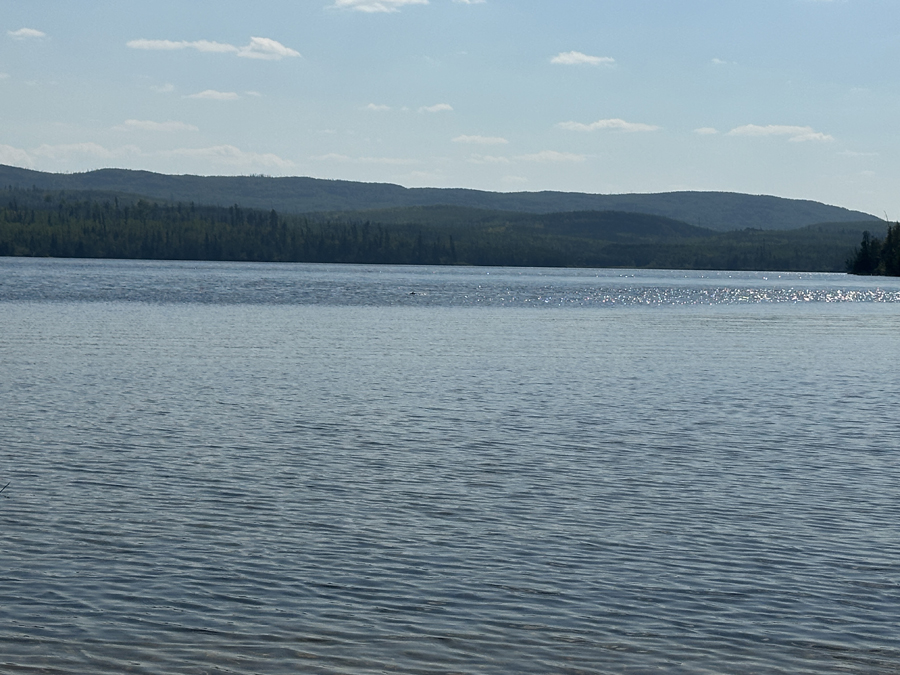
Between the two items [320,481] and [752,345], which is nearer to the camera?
[320,481]

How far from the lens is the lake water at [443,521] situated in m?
12.2

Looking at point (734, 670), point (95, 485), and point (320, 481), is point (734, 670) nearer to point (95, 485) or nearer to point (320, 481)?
point (320, 481)

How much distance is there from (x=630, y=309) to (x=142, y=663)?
9929cm

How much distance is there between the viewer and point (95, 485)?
791 inches

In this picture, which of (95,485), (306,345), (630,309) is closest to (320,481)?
(95,485)

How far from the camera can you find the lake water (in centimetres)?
1220

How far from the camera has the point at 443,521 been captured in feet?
58.8

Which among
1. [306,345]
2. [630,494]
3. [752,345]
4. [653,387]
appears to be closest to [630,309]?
[752,345]

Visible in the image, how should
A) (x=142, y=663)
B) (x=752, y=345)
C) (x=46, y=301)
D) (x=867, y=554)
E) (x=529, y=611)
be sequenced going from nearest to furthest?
1. (x=142, y=663)
2. (x=529, y=611)
3. (x=867, y=554)
4. (x=752, y=345)
5. (x=46, y=301)

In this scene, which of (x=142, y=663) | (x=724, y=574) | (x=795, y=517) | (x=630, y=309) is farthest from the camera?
(x=630, y=309)

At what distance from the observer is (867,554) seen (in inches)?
634

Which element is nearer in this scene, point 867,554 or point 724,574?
point 724,574

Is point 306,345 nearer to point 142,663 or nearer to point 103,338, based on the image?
point 103,338

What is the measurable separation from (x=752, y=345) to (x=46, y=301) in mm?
58012
